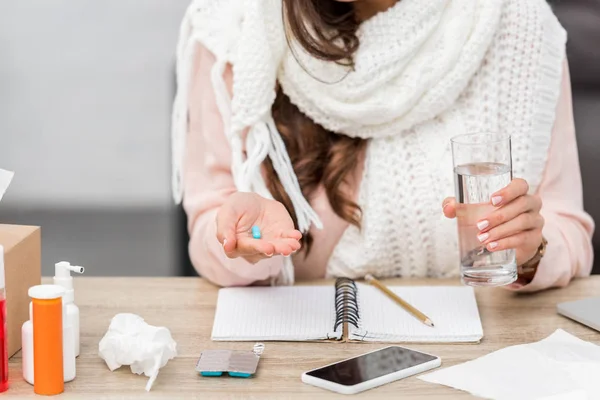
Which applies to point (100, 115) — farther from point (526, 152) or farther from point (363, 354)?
point (363, 354)

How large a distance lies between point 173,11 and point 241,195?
1.56 metres

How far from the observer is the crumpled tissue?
40.5 inches

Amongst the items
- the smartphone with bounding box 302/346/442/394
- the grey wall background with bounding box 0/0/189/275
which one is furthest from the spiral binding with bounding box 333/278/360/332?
the grey wall background with bounding box 0/0/189/275

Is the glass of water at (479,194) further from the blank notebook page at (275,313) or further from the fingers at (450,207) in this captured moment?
the blank notebook page at (275,313)

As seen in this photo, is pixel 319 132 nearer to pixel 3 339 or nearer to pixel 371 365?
pixel 371 365

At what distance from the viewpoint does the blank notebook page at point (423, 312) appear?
115 cm

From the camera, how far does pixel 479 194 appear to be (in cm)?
113

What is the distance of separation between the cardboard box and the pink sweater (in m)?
0.32

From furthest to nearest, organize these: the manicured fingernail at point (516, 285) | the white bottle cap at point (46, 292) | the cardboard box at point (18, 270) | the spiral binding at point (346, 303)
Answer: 1. the manicured fingernail at point (516, 285)
2. the spiral binding at point (346, 303)
3. the cardboard box at point (18, 270)
4. the white bottle cap at point (46, 292)

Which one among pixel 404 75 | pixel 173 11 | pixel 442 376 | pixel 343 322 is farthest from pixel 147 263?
pixel 442 376

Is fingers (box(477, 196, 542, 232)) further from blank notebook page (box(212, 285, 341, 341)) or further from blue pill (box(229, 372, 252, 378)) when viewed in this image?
blue pill (box(229, 372, 252, 378))

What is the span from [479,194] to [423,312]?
0.20 metres

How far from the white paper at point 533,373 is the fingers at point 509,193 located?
177mm

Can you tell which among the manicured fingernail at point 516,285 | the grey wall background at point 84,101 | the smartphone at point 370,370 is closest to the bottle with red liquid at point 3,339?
the smartphone at point 370,370
